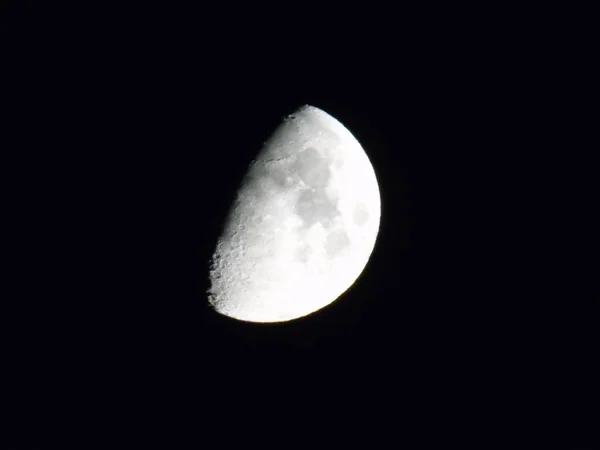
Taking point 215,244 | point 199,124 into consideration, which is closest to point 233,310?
point 215,244

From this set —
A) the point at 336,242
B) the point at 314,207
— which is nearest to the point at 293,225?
the point at 314,207

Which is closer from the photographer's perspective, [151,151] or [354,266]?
[151,151]

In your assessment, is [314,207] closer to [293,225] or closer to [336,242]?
[293,225]

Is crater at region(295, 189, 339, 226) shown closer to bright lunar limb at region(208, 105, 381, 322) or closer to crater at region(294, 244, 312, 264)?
bright lunar limb at region(208, 105, 381, 322)

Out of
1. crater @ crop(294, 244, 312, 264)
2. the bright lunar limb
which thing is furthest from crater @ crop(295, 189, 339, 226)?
crater @ crop(294, 244, 312, 264)

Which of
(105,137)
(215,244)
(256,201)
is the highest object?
(105,137)

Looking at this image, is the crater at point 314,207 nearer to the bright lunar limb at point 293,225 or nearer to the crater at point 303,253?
the bright lunar limb at point 293,225

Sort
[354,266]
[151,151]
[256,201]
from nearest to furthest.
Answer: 1. [151,151]
2. [256,201]
3. [354,266]

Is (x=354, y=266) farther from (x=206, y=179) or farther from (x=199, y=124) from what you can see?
(x=199, y=124)

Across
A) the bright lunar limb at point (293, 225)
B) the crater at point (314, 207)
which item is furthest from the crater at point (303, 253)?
the crater at point (314, 207)
